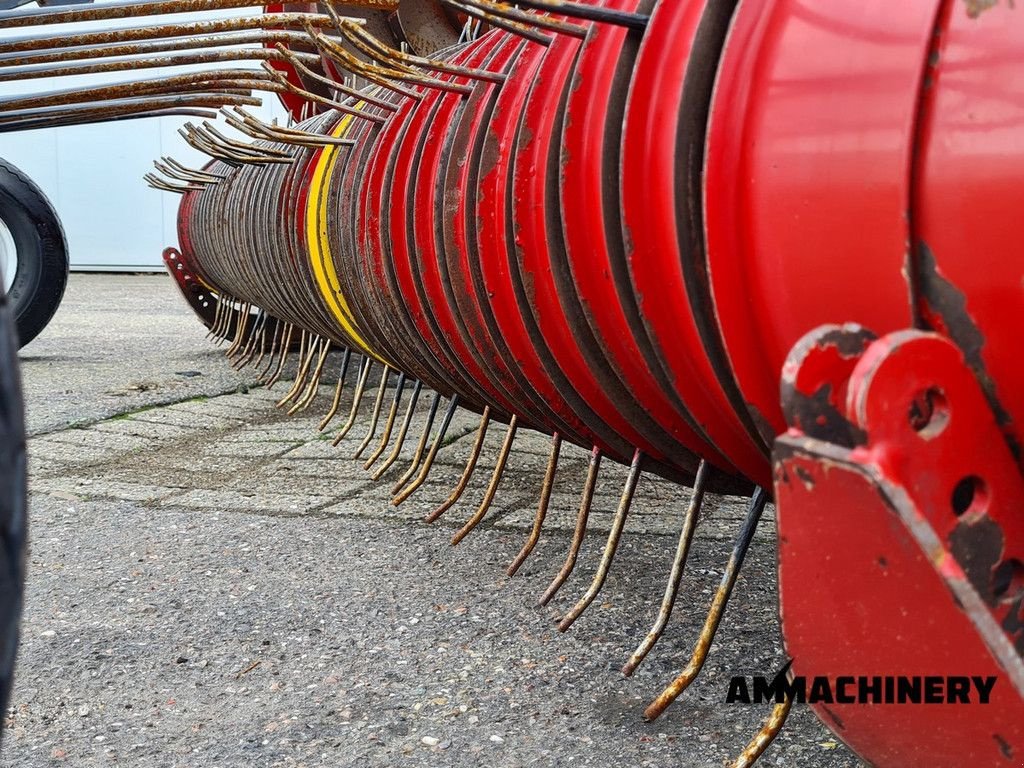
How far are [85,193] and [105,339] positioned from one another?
21.0ft

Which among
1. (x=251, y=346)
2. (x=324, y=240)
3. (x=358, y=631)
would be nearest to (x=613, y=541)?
(x=358, y=631)

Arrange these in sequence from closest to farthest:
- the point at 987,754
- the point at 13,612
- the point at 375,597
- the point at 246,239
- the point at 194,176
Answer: the point at 13,612, the point at 987,754, the point at 375,597, the point at 246,239, the point at 194,176

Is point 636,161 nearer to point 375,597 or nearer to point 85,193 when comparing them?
point 375,597

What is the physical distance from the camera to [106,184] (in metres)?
11.9

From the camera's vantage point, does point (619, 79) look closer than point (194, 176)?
Yes

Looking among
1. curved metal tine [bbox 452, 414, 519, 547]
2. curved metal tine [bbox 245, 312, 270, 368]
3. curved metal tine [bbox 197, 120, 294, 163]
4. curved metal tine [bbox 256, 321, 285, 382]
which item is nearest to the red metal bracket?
curved metal tine [bbox 452, 414, 519, 547]

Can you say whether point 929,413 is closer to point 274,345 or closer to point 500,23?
point 500,23

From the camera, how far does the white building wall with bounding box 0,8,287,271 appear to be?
11797 mm

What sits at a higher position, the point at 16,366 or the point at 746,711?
the point at 16,366

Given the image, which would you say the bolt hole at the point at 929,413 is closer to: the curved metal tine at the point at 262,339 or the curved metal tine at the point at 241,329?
the curved metal tine at the point at 262,339

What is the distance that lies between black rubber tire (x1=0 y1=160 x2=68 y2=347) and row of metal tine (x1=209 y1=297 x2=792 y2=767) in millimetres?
892

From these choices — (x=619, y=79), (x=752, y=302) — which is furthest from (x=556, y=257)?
(x=752, y=302)

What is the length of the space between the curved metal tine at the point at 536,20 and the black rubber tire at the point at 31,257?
4.16 metres

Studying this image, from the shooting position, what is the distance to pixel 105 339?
20.5 feet
